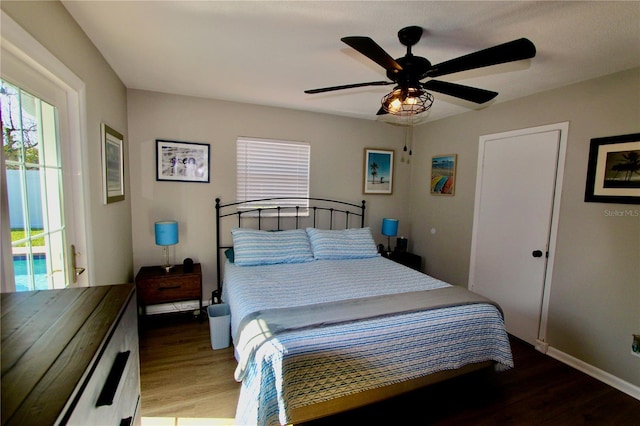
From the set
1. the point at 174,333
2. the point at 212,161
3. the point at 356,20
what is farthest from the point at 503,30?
the point at 174,333

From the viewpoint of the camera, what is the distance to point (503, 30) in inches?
68.5

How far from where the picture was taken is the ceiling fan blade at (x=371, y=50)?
1382mm

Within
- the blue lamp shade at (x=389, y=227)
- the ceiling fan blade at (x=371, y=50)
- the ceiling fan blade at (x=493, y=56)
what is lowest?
the blue lamp shade at (x=389, y=227)

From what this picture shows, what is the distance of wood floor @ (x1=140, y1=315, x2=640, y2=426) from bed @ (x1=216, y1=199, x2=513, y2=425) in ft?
0.86

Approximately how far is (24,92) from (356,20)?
1.70m

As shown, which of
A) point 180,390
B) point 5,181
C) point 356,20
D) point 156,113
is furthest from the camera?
point 156,113

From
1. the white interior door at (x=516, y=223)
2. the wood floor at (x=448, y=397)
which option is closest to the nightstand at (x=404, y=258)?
the white interior door at (x=516, y=223)

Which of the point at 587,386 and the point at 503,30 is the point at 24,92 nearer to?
the point at 503,30

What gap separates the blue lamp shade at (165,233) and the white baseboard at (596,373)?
371cm

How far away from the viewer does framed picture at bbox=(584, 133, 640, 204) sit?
216 cm

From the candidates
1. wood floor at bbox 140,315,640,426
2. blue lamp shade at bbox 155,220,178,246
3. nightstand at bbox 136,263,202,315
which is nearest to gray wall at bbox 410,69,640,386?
wood floor at bbox 140,315,640,426

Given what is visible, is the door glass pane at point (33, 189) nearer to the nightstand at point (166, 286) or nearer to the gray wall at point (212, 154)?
the nightstand at point (166, 286)

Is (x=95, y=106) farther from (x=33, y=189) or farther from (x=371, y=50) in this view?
(x=371, y=50)

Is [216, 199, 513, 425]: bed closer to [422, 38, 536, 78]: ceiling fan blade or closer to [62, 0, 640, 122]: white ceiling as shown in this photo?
[422, 38, 536, 78]: ceiling fan blade
